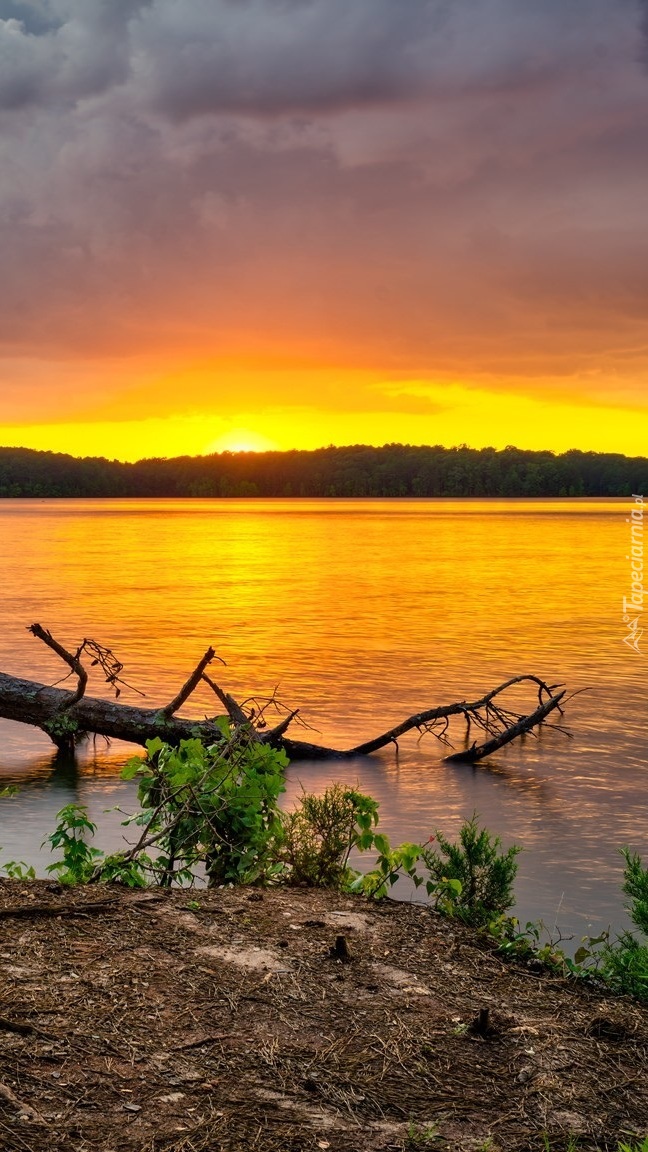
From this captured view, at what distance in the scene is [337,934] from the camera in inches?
246

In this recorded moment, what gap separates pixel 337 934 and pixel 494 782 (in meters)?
9.07

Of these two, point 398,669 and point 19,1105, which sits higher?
point 19,1105

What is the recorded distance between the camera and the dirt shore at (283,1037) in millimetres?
4219

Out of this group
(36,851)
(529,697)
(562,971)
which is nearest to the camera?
(562,971)

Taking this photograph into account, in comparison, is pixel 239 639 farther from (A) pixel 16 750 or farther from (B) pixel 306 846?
(B) pixel 306 846

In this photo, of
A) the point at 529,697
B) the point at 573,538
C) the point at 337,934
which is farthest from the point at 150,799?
the point at 573,538

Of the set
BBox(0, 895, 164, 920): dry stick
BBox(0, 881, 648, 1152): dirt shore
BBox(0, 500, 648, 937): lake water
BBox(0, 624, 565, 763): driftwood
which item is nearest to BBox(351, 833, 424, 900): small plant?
BBox(0, 881, 648, 1152): dirt shore

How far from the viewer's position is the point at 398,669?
24.7 m

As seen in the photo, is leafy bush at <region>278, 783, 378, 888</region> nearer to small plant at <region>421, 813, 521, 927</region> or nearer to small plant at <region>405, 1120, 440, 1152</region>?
small plant at <region>421, 813, 521, 927</region>

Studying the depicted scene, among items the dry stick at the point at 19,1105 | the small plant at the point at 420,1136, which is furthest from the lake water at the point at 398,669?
the dry stick at the point at 19,1105

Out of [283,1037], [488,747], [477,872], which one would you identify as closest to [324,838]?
[477,872]

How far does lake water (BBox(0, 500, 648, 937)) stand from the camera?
41.2 feet

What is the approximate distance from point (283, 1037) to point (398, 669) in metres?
19.9

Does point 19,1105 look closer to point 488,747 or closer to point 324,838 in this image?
point 324,838
